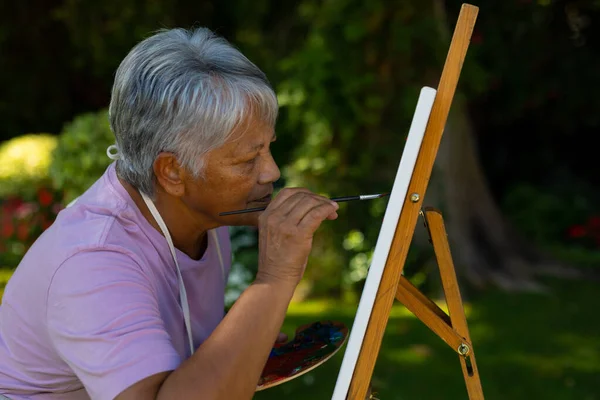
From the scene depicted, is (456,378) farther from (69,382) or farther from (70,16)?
(70,16)

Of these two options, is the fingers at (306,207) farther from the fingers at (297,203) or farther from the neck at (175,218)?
the neck at (175,218)

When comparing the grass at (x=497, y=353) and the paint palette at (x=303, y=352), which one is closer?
the paint palette at (x=303, y=352)

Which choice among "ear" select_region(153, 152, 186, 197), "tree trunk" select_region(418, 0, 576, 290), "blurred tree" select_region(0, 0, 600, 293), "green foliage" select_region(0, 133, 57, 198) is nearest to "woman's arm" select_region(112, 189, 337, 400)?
"ear" select_region(153, 152, 186, 197)

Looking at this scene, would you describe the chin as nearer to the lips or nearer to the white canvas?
the lips

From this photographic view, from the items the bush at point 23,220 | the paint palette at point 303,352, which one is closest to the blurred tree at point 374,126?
the bush at point 23,220

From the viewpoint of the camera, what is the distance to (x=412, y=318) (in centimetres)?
522

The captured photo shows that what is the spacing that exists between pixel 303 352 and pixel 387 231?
0.54 meters

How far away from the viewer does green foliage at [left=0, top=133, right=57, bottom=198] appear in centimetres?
730

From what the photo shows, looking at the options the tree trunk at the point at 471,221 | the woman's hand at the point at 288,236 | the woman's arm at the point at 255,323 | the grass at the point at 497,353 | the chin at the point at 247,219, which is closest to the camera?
the woman's arm at the point at 255,323

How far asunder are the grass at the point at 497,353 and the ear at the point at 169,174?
87.2 inches

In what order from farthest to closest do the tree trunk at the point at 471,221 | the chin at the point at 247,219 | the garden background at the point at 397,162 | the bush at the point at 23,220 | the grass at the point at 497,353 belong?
the bush at the point at 23,220, the tree trunk at the point at 471,221, the garden background at the point at 397,162, the grass at the point at 497,353, the chin at the point at 247,219

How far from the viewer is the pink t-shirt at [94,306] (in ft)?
5.47

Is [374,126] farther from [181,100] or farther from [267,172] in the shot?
[181,100]

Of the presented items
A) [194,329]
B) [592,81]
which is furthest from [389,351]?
[592,81]
